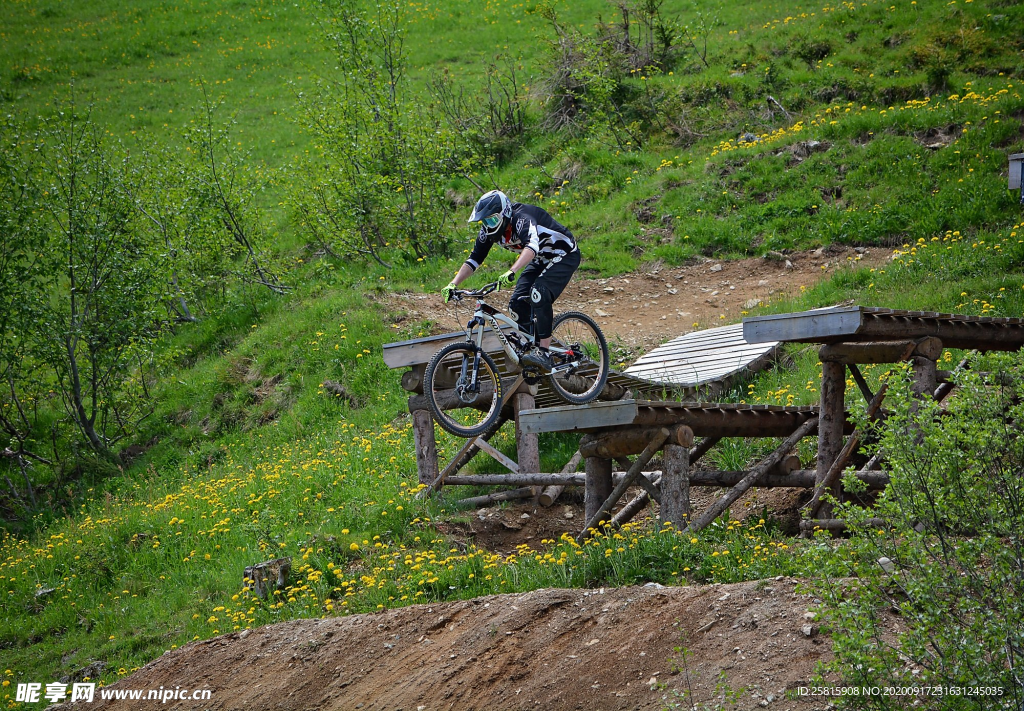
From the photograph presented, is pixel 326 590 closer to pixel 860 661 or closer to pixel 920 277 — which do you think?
pixel 860 661

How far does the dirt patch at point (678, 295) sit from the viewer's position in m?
17.2

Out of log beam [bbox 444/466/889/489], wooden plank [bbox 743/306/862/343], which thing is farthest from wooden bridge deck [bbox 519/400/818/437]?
wooden plank [bbox 743/306/862/343]

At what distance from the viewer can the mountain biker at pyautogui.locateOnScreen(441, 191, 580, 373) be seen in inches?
374

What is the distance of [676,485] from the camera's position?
33.2ft

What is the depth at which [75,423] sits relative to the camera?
63.7ft

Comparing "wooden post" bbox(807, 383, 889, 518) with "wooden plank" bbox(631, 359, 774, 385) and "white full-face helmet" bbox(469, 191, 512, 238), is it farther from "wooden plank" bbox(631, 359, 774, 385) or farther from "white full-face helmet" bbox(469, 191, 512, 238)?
"white full-face helmet" bbox(469, 191, 512, 238)

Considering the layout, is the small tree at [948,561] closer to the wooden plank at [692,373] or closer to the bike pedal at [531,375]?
the bike pedal at [531,375]

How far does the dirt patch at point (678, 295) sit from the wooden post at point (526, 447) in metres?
3.98

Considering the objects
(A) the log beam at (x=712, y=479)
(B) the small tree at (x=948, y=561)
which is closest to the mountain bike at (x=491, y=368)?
(A) the log beam at (x=712, y=479)

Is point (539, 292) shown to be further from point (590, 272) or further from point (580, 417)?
point (590, 272)

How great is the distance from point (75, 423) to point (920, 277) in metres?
16.3

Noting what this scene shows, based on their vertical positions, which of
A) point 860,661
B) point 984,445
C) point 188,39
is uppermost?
point 188,39

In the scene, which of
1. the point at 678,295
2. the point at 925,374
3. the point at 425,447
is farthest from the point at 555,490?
the point at 678,295

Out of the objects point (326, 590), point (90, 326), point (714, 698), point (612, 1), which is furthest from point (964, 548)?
point (612, 1)
